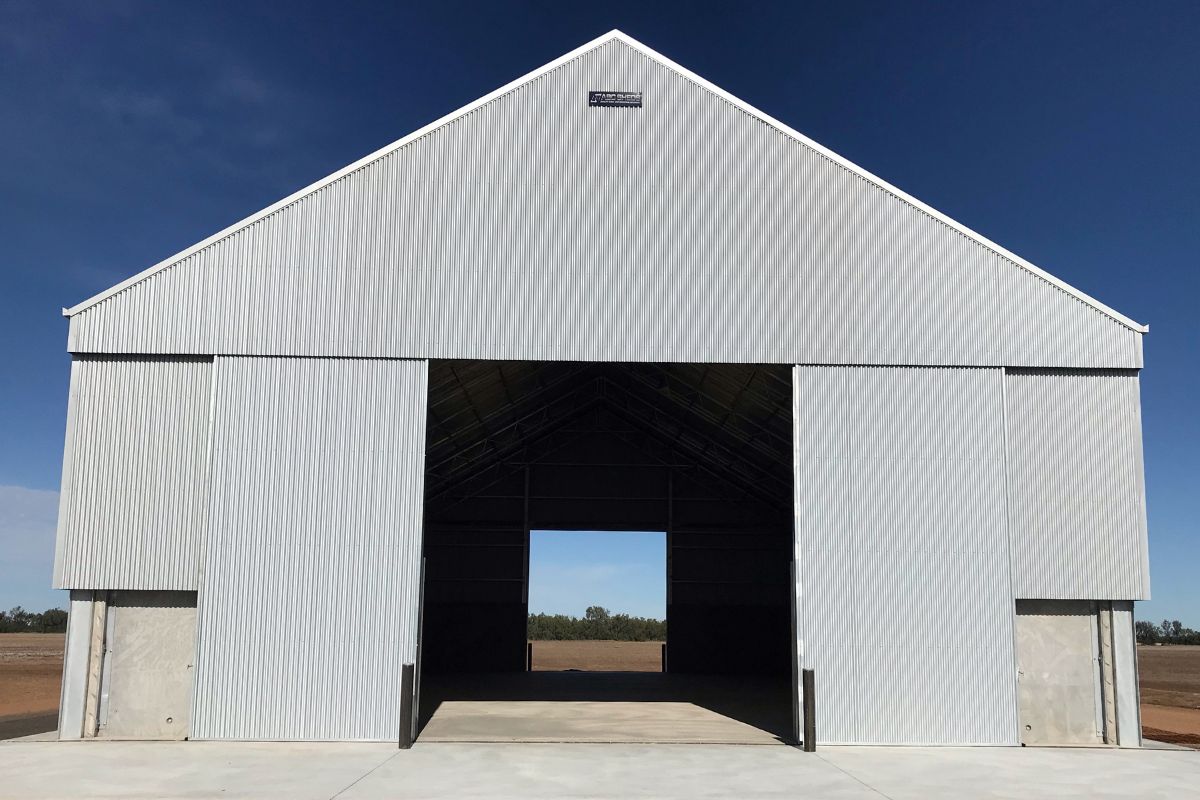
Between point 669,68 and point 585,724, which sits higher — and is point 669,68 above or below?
above

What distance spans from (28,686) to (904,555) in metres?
33.1

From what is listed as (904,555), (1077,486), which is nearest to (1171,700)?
(1077,486)

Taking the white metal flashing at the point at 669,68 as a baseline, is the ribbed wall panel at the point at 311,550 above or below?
below

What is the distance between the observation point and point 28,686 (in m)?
35.8

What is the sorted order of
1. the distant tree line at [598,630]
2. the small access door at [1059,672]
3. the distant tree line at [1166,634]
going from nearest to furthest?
the small access door at [1059,672] → the distant tree line at [598,630] → the distant tree line at [1166,634]

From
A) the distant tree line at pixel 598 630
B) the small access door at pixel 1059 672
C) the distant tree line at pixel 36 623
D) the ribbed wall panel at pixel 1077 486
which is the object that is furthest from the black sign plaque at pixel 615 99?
the distant tree line at pixel 36 623

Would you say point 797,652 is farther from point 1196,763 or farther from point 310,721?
point 310,721

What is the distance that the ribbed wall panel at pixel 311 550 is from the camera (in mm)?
18344

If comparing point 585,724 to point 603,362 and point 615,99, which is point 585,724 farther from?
point 615,99

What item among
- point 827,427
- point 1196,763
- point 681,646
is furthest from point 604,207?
point 681,646

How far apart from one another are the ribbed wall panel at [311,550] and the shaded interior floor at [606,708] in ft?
7.89

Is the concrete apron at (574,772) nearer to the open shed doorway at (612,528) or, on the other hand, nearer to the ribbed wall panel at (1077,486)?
the ribbed wall panel at (1077,486)

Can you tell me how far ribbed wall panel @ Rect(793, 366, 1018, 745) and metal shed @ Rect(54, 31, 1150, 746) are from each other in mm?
55

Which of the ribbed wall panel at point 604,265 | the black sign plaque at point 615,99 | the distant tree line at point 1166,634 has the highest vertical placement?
the black sign plaque at point 615,99
